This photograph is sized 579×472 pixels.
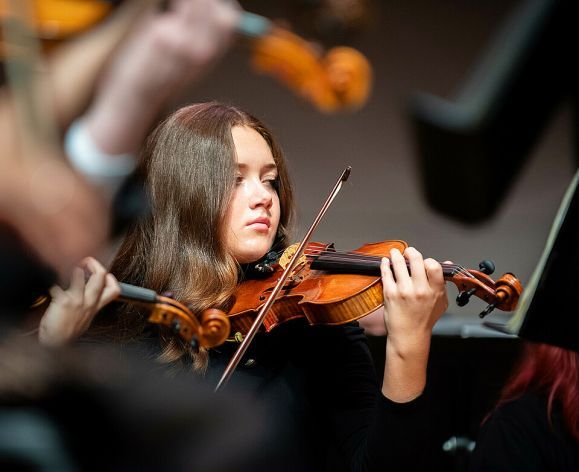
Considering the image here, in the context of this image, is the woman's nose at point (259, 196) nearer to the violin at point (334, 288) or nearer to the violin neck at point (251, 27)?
the violin at point (334, 288)

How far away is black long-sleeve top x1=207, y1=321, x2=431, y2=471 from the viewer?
123 cm

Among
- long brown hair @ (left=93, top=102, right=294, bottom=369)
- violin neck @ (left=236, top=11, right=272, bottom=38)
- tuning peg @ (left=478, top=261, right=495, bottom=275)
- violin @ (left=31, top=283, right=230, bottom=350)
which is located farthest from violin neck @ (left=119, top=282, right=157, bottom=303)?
tuning peg @ (left=478, top=261, right=495, bottom=275)

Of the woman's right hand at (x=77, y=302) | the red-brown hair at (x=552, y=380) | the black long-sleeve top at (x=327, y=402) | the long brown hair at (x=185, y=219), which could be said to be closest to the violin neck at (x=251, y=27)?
the long brown hair at (x=185, y=219)

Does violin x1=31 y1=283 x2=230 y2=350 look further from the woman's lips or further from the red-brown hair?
the red-brown hair

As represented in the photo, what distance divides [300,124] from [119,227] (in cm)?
80

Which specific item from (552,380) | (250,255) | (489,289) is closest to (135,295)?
(250,255)

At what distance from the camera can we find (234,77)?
168 centimetres

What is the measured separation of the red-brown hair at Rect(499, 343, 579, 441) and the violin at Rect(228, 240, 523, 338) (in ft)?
0.55

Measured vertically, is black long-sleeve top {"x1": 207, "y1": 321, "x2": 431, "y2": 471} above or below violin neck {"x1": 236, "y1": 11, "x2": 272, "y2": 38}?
below

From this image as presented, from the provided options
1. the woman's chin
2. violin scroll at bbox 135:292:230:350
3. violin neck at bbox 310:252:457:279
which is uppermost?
violin neck at bbox 310:252:457:279

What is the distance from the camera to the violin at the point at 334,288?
49.1 inches

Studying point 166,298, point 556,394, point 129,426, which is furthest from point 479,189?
point 129,426

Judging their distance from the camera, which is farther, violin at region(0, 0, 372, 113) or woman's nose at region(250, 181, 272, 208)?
woman's nose at region(250, 181, 272, 208)

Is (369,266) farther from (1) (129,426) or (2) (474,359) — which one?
(2) (474,359)
